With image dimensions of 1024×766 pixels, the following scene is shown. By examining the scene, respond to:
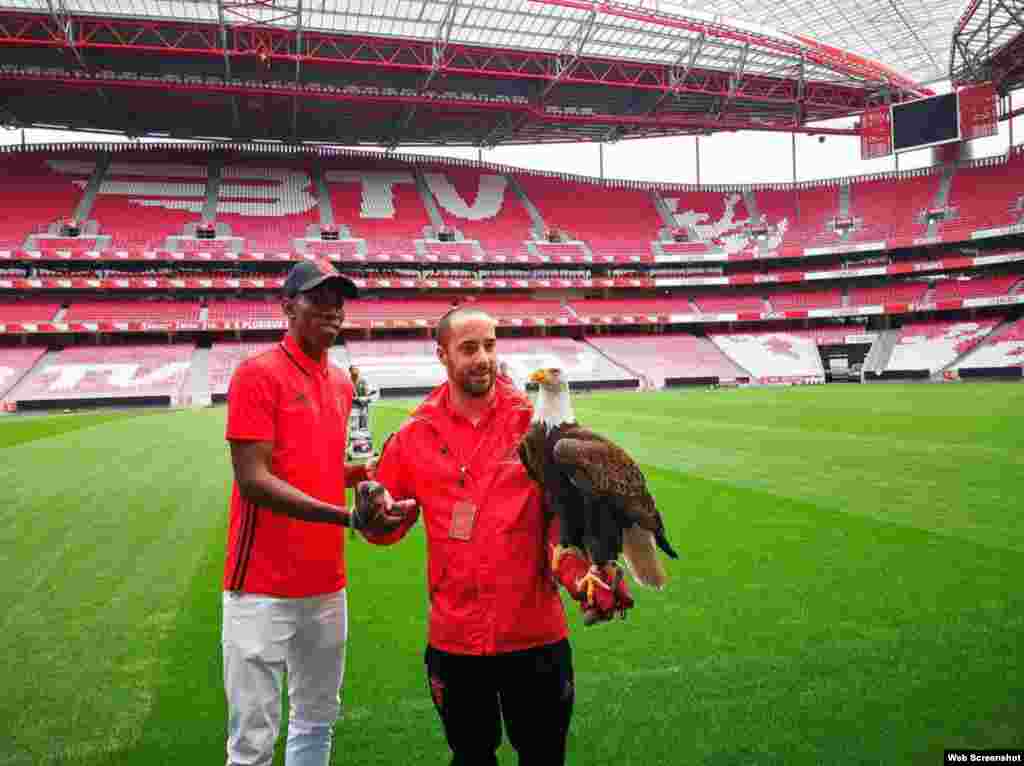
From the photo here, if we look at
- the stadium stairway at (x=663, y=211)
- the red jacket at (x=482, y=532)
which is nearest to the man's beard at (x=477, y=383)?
the red jacket at (x=482, y=532)

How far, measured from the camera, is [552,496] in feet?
7.09

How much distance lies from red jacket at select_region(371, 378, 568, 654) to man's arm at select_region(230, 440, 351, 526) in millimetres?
188

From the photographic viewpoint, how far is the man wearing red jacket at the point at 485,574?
215 cm

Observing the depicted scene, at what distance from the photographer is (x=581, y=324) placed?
45.3 meters

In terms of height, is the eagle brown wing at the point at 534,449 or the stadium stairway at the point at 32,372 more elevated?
the stadium stairway at the point at 32,372

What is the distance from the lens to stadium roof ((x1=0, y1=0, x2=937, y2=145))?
27203 millimetres

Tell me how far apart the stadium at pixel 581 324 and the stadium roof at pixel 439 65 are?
0.26m

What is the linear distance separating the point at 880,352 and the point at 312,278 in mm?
45526

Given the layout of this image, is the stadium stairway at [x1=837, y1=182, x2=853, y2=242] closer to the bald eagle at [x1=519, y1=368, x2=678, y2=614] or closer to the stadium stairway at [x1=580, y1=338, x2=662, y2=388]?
the stadium stairway at [x1=580, y1=338, x2=662, y2=388]

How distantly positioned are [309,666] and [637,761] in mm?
1597

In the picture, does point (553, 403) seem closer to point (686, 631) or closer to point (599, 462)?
point (599, 462)

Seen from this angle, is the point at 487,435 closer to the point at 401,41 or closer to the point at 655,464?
the point at 655,464

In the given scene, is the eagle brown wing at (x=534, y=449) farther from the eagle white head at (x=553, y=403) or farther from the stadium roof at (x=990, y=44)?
the stadium roof at (x=990, y=44)

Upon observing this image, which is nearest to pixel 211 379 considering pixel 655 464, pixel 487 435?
pixel 655 464
